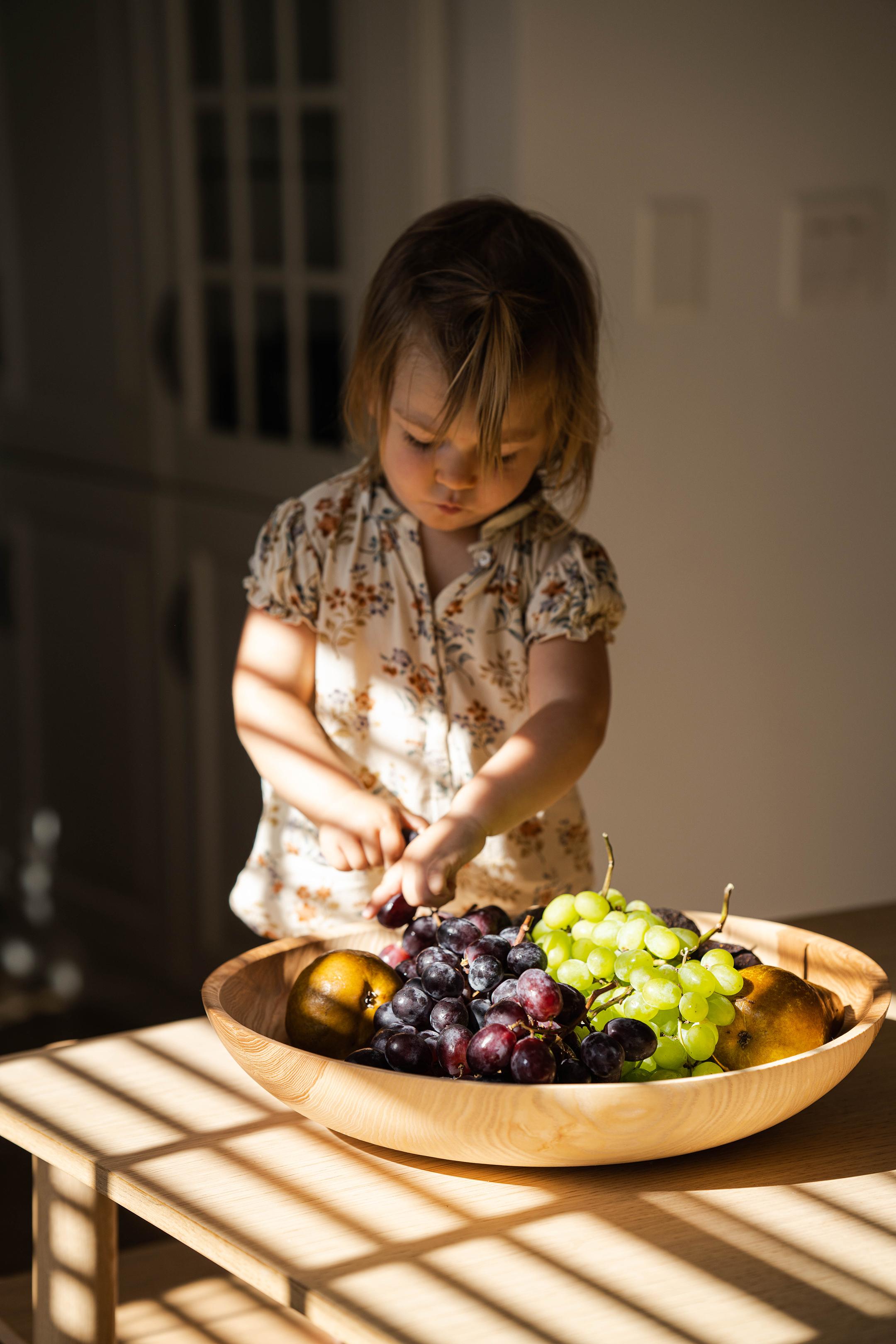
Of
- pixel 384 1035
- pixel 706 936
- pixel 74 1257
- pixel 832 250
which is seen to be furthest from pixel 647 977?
pixel 832 250

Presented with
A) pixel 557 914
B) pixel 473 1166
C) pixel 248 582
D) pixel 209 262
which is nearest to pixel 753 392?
pixel 209 262

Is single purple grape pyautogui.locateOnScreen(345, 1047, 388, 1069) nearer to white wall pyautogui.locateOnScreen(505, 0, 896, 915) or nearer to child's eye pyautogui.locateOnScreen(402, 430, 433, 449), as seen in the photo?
child's eye pyautogui.locateOnScreen(402, 430, 433, 449)

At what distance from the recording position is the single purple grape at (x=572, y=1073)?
2.74 ft

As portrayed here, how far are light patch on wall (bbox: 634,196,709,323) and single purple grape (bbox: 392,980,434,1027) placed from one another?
1854mm

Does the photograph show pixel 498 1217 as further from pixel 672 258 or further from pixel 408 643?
pixel 672 258

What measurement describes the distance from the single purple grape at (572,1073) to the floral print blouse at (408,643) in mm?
669

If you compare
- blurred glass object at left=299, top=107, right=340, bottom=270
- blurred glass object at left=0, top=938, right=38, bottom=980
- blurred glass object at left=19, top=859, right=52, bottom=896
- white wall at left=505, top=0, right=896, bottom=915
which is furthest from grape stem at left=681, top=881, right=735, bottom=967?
blurred glass object at left=19, top=859, right=52, bottom=896

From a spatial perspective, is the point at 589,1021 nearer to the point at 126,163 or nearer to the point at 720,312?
the point at 720,312

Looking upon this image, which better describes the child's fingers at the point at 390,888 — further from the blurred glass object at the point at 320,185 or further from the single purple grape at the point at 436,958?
the blurred glass object at the point at 320,185

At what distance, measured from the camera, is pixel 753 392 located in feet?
8.82

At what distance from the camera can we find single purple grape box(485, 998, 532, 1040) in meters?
0.83

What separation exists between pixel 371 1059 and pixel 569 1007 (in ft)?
0.41

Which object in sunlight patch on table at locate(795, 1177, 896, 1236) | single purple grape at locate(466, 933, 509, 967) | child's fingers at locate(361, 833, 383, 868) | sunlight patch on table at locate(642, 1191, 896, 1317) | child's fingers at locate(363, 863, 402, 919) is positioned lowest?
sunlight patch on table at locate(795, 1177, 896, 1236)

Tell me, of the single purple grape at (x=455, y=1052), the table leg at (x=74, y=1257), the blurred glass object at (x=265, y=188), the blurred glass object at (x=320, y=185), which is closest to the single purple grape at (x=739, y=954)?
the single purple grape at (x=455, y=1052)
